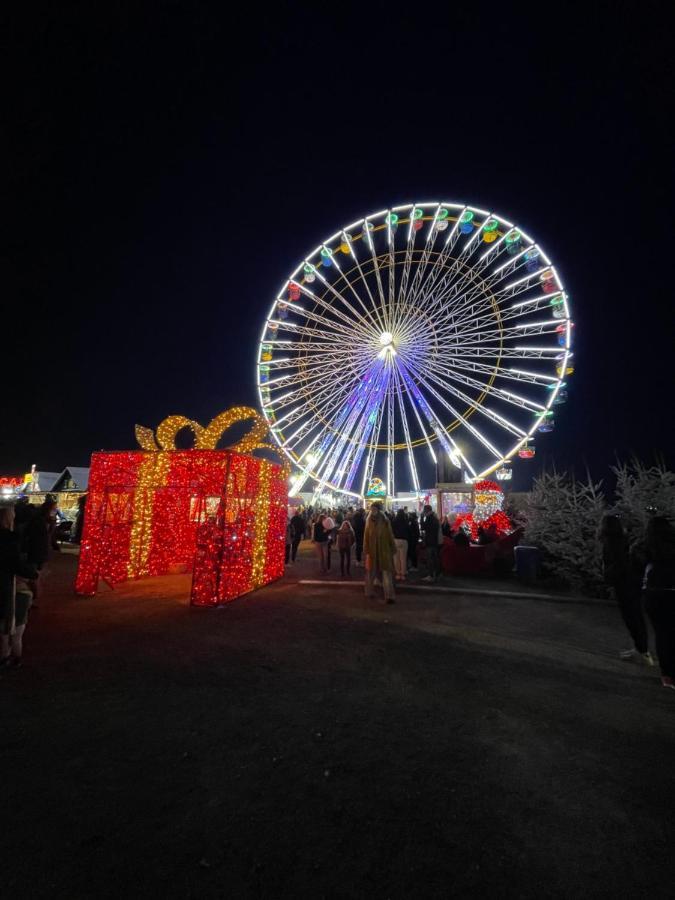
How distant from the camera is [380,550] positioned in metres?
7.02

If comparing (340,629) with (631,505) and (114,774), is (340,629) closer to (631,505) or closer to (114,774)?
(114,774)

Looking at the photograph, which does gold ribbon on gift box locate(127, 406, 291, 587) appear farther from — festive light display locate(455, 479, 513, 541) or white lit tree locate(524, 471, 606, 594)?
festive light display locate(455, 479, 513, 541)

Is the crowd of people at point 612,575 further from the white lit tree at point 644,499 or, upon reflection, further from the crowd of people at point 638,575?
the white lit tree at point 644,499

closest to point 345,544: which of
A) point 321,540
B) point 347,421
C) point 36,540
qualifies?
point 321,540

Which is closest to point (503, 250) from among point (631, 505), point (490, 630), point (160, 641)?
point (631, 505)

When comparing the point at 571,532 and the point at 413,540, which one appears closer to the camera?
the point at 571,532

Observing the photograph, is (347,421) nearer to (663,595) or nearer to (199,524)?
(199,524)

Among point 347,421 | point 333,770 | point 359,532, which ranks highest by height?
point 347,421

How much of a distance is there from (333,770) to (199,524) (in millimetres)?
5953

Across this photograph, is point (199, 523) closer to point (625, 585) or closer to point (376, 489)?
point (625, 585)

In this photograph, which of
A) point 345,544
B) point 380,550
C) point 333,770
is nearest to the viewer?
point 333,770

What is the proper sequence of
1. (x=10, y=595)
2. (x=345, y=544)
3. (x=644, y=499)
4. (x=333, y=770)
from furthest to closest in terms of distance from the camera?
1. (x=345, y=544)
2. (x=644, y=499)
3. (x=10, y=595)
4. (x=333, y=770)

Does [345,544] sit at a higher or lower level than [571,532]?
lower

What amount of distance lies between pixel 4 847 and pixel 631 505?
30.0ft
